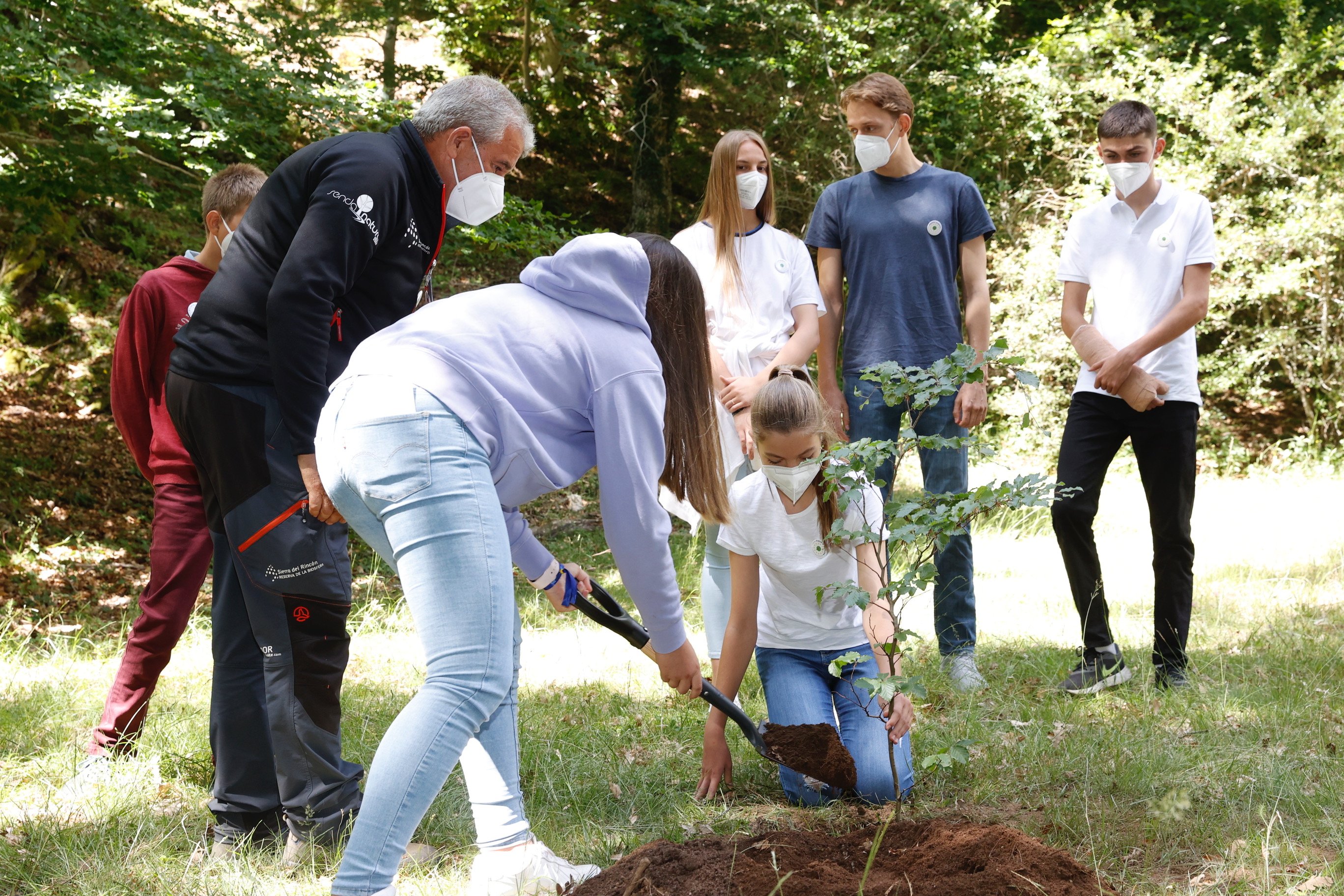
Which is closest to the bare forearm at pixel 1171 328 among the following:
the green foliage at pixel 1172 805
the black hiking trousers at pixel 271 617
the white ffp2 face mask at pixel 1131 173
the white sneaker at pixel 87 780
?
the white ffp2 face mask at pixel 1131 173

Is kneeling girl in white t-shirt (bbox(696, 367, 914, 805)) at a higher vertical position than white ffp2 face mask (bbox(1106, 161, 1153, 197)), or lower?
lower

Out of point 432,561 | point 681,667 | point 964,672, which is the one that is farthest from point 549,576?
point 964,672

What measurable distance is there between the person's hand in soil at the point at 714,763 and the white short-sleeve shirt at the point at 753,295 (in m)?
1.61

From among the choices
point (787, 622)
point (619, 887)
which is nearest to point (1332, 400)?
point (787, 622)

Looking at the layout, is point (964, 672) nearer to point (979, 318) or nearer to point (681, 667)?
point (979, 318)

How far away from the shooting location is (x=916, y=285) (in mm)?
4203

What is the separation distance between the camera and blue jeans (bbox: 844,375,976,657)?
4.17 meters

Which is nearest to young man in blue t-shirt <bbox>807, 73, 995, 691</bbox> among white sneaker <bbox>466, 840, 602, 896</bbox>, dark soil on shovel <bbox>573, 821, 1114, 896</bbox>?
dark soil on shovel <bbox>573, 821, 1114, 896</bbox>

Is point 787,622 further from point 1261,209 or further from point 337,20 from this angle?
point 1261,209

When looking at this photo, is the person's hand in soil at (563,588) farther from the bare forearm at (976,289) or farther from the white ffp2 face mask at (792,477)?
the bare forearm at (976,289)

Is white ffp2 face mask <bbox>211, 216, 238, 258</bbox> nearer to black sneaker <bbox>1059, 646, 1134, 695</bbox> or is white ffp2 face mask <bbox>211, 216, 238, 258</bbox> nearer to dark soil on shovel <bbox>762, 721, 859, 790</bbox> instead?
dark soil on shovel <bbox>762, 721, 859, 790</bbox>

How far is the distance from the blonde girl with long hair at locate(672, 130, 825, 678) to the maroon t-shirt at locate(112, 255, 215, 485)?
1.82 metres

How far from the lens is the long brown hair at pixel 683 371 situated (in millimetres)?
2424

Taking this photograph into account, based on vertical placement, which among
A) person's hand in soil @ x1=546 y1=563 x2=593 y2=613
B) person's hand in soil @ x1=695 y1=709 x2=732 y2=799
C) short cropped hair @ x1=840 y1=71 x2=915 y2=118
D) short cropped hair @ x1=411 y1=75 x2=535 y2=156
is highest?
short cropped hair @ x1=840 y1=71 x2=915 y2=118
